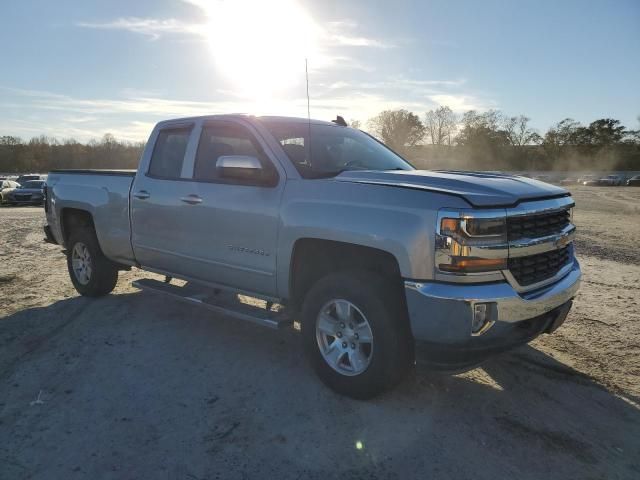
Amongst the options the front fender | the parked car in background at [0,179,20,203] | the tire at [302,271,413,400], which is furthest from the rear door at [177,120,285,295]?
the parked car in background at [0,179,20,203]

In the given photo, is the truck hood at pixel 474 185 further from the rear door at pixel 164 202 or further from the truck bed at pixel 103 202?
the truck bed at pixel 103 202

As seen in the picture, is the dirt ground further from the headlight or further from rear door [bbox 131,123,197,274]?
the headlight

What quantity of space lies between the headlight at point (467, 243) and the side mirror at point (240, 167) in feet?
5.04

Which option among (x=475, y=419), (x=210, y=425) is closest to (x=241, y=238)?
(x=210, y=425)

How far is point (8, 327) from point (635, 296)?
7.00m

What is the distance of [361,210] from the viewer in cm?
338

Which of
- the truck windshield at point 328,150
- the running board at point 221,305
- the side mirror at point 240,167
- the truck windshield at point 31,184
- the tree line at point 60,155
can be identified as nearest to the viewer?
the side mirror at point 240,167

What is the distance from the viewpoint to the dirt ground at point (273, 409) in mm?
2863

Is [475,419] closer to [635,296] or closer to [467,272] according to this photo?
[467,272]

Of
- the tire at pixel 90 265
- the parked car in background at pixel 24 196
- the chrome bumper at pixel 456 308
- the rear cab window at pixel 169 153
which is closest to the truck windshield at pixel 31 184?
the parked car in background at pixel 24 196

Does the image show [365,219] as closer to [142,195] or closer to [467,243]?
[467,243]

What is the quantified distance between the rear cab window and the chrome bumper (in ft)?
9.31

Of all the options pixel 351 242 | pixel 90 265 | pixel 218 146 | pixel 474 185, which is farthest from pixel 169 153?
pixel 474 185

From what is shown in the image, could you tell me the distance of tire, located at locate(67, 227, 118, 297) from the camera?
6.00 metres
